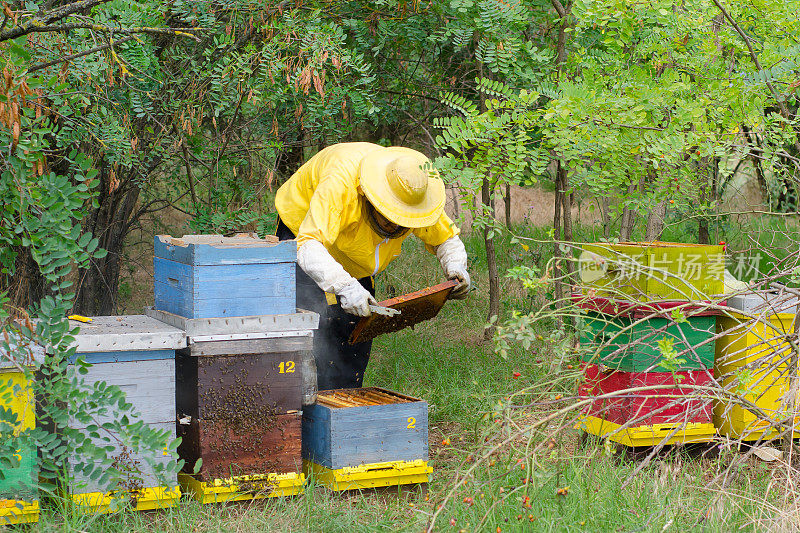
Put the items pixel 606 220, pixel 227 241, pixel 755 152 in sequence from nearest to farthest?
pixel 227 241, pixel 755 152, pixel 606 220

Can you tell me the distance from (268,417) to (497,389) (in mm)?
2180

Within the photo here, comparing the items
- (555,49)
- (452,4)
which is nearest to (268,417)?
(452,4)

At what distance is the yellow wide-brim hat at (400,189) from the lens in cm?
402

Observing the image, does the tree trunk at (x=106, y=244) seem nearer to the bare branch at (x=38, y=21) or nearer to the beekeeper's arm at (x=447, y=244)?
the beekeeper's arm at (x=447, y=244)

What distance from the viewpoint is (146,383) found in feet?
10.5

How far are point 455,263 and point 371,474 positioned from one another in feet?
4.72

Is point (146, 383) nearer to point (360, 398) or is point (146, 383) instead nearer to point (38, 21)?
point (360, 398)

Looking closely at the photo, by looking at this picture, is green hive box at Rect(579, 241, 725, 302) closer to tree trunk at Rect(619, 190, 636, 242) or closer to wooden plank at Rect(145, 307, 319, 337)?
wooden plank at Rect(145, 307, 319, 337)

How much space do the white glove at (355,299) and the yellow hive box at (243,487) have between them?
80cm

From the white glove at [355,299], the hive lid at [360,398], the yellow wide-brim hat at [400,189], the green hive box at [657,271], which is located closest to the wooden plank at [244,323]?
the white glove at [355,299]

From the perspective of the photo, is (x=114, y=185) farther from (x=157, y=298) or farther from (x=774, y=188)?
(x=774, y=188)

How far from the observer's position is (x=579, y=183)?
14.9ft

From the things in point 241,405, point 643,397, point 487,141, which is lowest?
point 643,397

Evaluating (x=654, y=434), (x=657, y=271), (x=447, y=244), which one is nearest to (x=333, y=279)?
(x=447, y=244)
